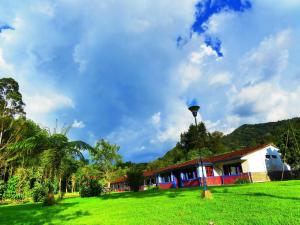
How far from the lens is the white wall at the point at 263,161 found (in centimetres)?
3106

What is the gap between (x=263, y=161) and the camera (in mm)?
32219

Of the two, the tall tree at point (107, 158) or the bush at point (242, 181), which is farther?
the tall tree at point (107, 158)

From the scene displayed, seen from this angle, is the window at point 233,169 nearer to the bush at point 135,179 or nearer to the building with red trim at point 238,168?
the building with red trim at point 238,168

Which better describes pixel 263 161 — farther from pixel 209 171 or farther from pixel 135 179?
pixel 135 179

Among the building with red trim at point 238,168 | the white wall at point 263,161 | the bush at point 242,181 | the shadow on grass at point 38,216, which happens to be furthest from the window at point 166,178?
the shadow on grass at point 38,216

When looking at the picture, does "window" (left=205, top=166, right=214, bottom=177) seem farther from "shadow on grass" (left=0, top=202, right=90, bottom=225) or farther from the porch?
"shadow on grass" (left=0, top=202, right=90, bottom=225)

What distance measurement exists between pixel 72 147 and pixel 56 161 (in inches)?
84.1

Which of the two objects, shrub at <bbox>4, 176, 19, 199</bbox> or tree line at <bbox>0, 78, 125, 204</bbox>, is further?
shrub at <bbox>4, 176, 19, 199</bbox>

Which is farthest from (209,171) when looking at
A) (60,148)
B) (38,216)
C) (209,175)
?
(38,216)

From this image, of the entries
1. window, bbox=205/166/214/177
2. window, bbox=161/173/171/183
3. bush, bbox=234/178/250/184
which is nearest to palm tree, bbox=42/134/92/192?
bush, bbox=234/178/250/184

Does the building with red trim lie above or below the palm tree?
below

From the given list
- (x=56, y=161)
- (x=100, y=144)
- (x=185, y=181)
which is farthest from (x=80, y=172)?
(x=56, y=161)

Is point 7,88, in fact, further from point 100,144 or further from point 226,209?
point 226,209

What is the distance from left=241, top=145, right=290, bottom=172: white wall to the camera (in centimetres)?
3106
